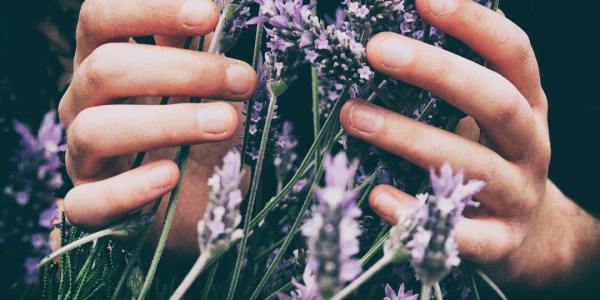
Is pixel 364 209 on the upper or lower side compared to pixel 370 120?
lower

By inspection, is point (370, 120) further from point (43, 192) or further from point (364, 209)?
point (43, 192)

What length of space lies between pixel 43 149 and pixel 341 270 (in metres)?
0.17

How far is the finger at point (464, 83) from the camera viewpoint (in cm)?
40

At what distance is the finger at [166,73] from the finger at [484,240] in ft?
0.83

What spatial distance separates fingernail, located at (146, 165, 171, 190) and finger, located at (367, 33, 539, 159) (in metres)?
0.20

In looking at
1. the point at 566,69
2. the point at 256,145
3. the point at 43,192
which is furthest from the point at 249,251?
the point at 566,69

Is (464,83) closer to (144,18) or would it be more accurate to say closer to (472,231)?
(472,231)

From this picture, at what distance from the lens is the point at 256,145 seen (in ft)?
1.68

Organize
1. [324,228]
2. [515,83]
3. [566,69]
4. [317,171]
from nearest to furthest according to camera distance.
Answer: [324,228] < [317,171] < [515,83] < [566,69]

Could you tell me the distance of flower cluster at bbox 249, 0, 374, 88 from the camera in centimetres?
38

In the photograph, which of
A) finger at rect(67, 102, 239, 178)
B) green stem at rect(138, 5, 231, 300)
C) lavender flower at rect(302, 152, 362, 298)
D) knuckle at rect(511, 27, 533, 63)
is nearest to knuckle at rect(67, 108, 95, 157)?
finger at rect(67, 102, 239, 178)

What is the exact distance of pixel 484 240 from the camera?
0.50 m

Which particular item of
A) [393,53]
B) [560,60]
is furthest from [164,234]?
[560,60]

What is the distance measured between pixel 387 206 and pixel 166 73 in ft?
0.78
